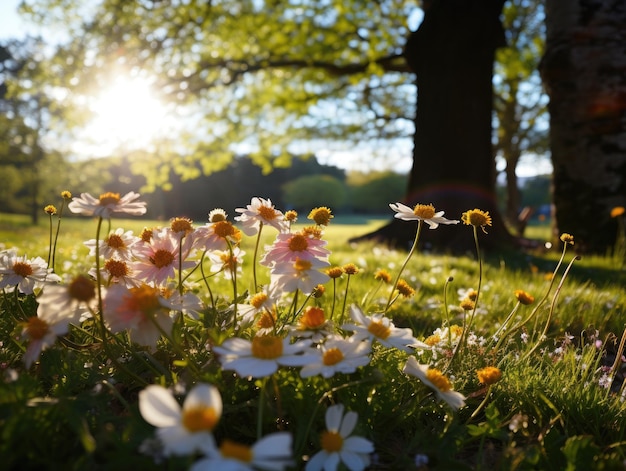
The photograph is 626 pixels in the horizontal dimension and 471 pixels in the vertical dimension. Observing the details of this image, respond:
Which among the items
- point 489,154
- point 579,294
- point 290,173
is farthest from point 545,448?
point 290,173

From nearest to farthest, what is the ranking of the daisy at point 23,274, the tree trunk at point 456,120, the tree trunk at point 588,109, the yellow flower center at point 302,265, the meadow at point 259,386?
1. the meadow at point 259,386
2. the yellow flower center at point 302,265
3. the daisy at point 23,274
4. the tree trunk at point 588,109
5. the tree trunk at point 456,120

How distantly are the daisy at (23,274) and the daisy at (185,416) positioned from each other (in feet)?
3.26

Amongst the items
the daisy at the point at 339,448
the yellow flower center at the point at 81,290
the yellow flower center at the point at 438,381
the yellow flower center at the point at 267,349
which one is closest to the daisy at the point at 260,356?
the yellow flower center at the point at 267,349

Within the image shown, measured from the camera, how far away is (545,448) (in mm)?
1158

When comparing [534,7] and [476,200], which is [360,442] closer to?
[476,200]

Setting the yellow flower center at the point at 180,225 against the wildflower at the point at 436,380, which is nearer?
the wildflower at the point at 436,380

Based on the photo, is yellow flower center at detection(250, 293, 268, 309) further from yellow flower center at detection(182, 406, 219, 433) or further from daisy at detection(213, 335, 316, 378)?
yellow flower center at detection(182, 406, 219, 433)

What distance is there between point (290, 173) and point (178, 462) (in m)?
63.1

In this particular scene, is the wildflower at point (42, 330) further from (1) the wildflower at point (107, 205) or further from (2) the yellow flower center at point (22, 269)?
(2) the yellow flower center at point (22, 269)

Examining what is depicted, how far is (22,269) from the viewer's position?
1469mm

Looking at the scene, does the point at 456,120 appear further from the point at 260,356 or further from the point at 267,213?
the point at 260,356

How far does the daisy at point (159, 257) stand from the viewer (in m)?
1.44

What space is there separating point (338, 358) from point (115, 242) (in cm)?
93

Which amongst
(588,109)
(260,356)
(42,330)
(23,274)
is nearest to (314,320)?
(260,356)
